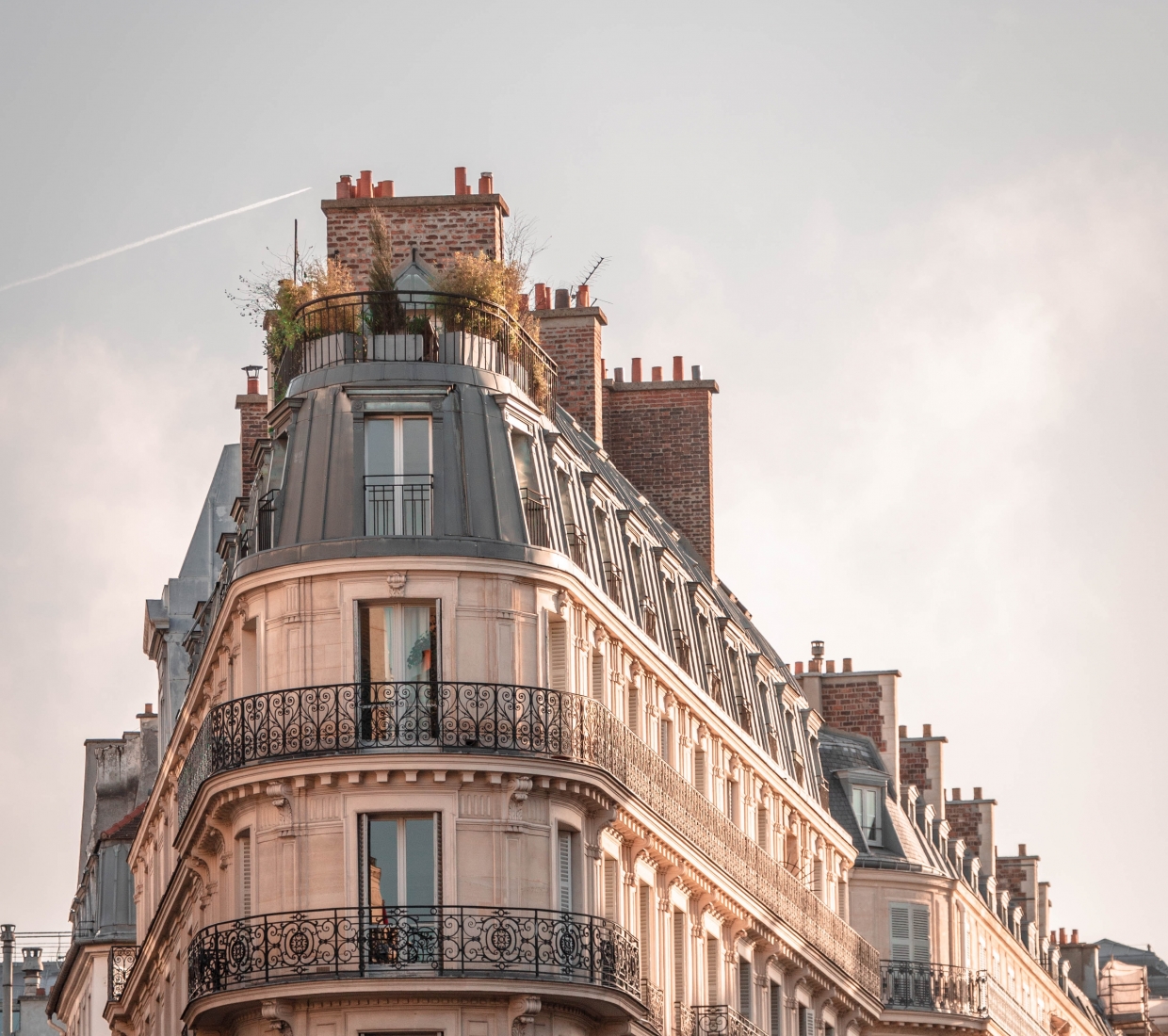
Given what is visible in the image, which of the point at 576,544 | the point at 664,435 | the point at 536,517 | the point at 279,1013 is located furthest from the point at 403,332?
the point at 664,435

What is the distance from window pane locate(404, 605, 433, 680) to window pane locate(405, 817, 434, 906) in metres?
1.70

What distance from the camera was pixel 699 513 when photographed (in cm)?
4859

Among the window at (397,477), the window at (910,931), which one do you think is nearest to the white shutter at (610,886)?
the window at (397,477)

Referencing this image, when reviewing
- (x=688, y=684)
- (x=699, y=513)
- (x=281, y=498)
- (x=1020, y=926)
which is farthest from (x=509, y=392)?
(x=1020, y=926)

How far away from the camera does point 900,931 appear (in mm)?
52344

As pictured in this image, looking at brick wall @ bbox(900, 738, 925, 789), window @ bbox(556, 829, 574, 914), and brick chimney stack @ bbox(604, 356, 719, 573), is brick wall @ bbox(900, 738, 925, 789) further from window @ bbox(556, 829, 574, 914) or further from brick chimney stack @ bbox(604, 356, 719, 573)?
window @ bbox(556, 829, 574, 914)

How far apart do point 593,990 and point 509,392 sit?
755 cm

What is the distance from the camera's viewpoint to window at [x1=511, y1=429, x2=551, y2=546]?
34281 mm

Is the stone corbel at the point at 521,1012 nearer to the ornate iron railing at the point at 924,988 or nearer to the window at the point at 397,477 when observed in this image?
the window at the point at 397,477

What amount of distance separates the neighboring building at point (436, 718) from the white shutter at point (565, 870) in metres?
0.07

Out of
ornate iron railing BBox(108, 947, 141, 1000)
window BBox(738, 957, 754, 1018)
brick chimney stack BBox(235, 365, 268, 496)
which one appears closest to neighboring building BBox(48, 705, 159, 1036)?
ornate iron railing BBox(108, 947, 141, 1000)

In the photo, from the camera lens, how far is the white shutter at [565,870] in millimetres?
33125

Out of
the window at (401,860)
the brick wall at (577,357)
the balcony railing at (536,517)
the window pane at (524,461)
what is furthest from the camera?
the brick wall at (577,357)

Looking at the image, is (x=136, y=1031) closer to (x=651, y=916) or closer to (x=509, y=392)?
(x=651, y=916)
